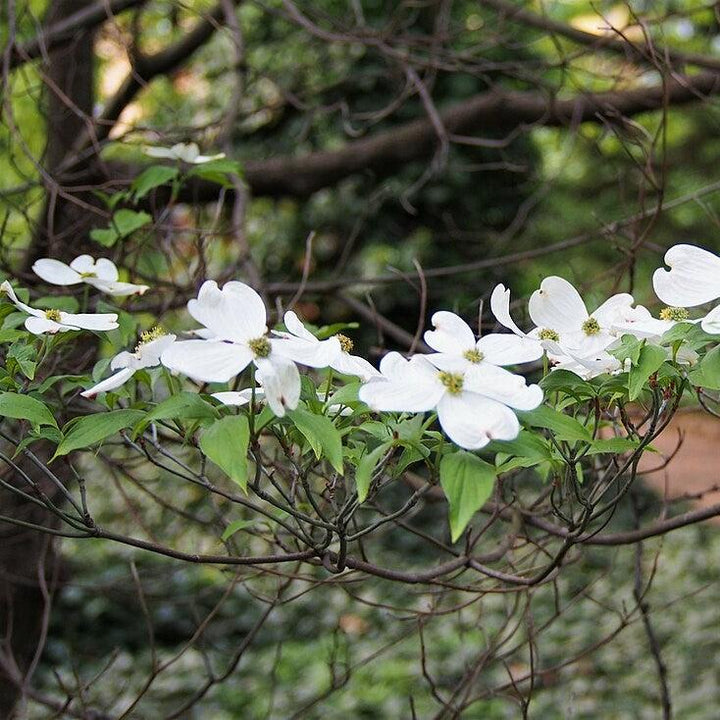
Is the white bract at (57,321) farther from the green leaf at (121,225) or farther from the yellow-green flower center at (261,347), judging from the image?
the green leaf at (121,225)

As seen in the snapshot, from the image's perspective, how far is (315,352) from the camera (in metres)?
0.87

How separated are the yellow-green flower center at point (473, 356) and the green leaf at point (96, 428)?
10.9 inches

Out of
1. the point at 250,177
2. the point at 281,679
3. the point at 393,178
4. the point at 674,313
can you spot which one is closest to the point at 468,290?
the point at 393,178

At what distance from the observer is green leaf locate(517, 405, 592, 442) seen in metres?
0.81

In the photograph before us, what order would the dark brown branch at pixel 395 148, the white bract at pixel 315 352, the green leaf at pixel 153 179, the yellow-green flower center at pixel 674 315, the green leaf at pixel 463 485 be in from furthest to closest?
1. the dark brown branch at pixel 395 148
2. the green leaf at pixel 153 179
3. the yellow-green flower center at pixel 674 315
4. the white bract at pixel 315 352
5. the green leaf at pixel 463 485

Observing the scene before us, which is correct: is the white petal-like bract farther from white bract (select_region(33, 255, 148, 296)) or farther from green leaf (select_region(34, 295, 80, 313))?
green leaf (select_region(34, 295, 80, 313))

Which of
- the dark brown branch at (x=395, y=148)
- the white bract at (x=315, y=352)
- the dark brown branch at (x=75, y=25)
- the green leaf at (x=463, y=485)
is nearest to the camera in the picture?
the green leaf at (x=463, y=485)

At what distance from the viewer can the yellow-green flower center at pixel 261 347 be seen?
0.83 meters

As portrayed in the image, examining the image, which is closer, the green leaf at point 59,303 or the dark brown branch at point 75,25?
the green leaf at point 59,303

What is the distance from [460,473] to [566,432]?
109 millimetres

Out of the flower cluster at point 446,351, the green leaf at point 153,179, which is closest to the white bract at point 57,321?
the flower cluster at point 446,351

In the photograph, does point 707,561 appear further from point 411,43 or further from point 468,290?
point 411,43

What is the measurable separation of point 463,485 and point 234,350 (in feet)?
0.71

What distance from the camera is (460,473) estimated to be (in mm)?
759
